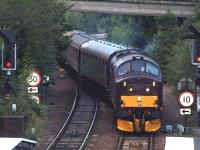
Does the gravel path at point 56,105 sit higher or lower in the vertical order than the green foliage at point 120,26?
lower

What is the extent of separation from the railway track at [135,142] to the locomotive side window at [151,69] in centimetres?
246

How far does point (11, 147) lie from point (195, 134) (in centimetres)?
1347

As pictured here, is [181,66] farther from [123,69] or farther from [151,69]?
[123,69]

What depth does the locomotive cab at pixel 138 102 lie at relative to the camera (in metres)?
27.0

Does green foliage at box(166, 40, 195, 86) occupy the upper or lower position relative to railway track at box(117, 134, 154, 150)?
upper

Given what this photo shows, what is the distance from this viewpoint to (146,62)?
28.3 meters

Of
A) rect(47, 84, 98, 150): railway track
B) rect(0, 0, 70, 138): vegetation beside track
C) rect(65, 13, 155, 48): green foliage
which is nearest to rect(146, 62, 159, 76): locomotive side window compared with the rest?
rect(47, 84, 98, 150): railway track

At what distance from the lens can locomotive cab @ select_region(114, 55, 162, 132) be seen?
2700cm

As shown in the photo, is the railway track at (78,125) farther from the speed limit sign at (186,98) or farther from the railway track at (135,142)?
the speed limit sign at (186,98)

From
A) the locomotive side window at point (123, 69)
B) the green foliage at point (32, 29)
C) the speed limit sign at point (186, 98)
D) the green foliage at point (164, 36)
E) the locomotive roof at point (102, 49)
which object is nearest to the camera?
the speed limit sign at point (186, 98)

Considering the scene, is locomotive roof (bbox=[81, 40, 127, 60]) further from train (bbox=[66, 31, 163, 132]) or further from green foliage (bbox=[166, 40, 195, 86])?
green foliage (bbox=[166, 40, 195, 86])

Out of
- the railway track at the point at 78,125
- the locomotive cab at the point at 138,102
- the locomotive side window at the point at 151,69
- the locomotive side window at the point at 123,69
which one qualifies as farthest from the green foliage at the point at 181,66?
the locomotive cab at the point at 138,102

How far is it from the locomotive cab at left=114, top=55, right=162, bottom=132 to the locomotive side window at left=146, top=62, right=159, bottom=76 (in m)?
0.29

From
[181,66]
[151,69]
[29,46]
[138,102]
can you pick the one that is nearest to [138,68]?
[151,69]
